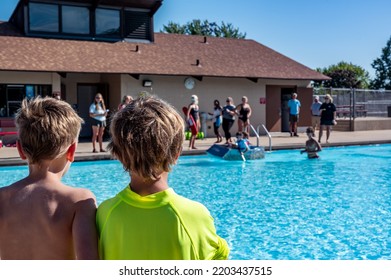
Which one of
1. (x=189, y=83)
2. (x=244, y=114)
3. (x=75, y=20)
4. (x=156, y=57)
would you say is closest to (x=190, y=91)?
(x=189, y=83)

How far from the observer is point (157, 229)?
1782mm

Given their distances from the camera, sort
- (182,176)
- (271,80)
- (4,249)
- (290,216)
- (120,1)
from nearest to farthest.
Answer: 1. (4,249)
2. (290,216)
3. (182,176)
4. (120,1)
5. (271,80)

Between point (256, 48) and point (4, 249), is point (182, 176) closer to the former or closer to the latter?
point (4, 249)

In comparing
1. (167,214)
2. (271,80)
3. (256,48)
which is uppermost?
(256,48)

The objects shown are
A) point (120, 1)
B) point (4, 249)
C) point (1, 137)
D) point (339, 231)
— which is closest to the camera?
point (4, 249)

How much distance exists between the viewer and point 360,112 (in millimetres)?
27547

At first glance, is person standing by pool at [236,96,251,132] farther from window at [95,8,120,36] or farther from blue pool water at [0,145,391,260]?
window at [95,8,120,36]

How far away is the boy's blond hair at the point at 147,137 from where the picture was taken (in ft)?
5.93

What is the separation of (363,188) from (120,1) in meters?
14.0

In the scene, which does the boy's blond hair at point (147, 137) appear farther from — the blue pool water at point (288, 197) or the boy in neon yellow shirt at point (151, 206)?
the blue pool water at point (288, 197)

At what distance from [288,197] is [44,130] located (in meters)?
7.18
